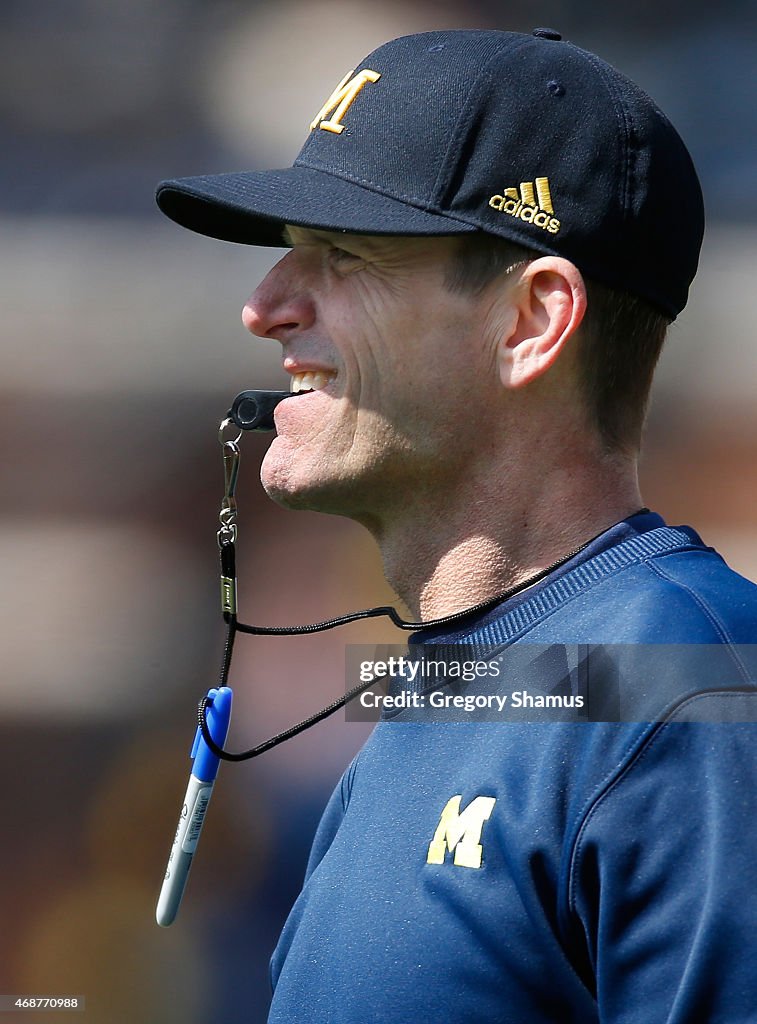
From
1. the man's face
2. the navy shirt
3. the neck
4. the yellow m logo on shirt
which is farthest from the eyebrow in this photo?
the yellow m logo on shirt

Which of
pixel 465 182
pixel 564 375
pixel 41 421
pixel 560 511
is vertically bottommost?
pixel 560 511

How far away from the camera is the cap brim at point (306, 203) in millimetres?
1046

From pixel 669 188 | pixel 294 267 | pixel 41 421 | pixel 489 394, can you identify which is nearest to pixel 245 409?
pixel 294 267

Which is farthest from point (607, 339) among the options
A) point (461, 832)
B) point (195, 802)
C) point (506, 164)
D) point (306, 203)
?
point (195, 802)

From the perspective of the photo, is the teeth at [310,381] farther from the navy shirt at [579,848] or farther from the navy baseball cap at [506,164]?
the navy shirt at [579,848]

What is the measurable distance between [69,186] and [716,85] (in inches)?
43.4

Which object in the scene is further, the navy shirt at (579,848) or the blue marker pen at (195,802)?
the blue marker pen at (195,802)

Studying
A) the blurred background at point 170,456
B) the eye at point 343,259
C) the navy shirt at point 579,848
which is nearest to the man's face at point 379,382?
the eye at point 343,259

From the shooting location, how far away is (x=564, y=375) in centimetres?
110

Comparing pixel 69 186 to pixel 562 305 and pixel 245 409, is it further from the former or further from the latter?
pixel 562 305

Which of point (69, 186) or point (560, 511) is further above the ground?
point (69, 186)

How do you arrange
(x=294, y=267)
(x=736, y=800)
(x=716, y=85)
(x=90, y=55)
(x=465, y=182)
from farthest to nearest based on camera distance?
(x=90, y=55) < (x=716, y=85) < (x=294, y=267) < (x=465, y=182) < (x=736, y=800)

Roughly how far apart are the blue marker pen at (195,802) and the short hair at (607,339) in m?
0.45

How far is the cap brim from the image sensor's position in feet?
3.43
